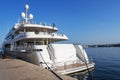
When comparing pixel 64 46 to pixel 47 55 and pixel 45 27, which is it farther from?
pixel 45 27

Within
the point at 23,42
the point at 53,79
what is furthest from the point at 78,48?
the point at 53,79

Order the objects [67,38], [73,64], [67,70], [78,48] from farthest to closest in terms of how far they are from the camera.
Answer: [67,38] < [78,48] < [73,64] < [67,70]

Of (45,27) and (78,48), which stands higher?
(45,27)

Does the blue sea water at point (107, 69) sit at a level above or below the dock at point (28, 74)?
below

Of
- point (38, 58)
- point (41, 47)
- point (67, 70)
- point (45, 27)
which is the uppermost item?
point (45, 27)

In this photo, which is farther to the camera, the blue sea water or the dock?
the blue sea water

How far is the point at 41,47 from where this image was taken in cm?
1531

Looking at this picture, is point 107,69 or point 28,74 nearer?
point 28,74

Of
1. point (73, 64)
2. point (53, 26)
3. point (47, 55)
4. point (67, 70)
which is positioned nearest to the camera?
point (67, 70)

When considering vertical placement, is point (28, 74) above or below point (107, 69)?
above

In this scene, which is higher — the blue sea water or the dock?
the dock

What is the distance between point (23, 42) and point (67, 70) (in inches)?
358

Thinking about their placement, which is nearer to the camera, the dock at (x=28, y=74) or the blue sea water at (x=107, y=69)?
the dock at (x=28, y=74)

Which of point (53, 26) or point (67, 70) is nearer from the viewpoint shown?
point (67, 70)
